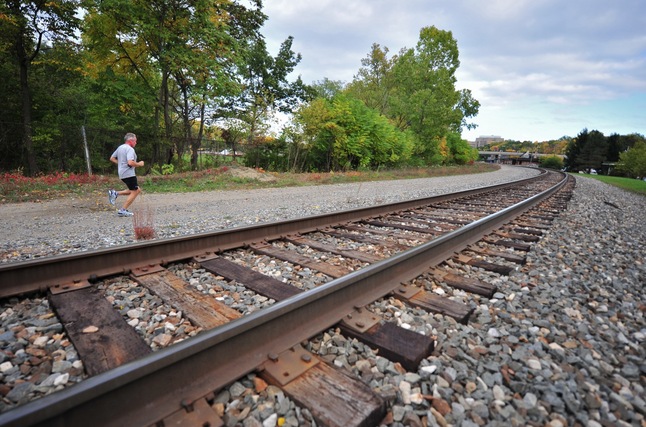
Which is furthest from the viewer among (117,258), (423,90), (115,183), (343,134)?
(423,90)

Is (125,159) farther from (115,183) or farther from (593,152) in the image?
(593,152)

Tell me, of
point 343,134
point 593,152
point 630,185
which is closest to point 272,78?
point 343,134

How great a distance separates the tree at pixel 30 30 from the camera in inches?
500

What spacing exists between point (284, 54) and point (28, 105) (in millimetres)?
20700

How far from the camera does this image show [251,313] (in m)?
1.77

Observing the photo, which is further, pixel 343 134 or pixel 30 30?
pixel 343 134

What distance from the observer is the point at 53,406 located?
111 centimetres

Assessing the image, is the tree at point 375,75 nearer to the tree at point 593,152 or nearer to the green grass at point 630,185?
the green grass at point 630,185

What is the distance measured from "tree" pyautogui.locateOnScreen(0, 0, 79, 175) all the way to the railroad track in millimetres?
14027

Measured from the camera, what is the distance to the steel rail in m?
2.56

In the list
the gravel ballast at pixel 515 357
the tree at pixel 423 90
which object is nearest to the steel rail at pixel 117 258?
the gravel ballast at pixel 515 357

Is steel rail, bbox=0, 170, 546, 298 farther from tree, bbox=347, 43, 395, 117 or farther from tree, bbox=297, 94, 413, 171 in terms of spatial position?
tree, bbox=347, 43, 395, 117

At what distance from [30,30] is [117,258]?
16579mm

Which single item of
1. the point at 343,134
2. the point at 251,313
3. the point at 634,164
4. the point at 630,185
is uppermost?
the point at 634,164
